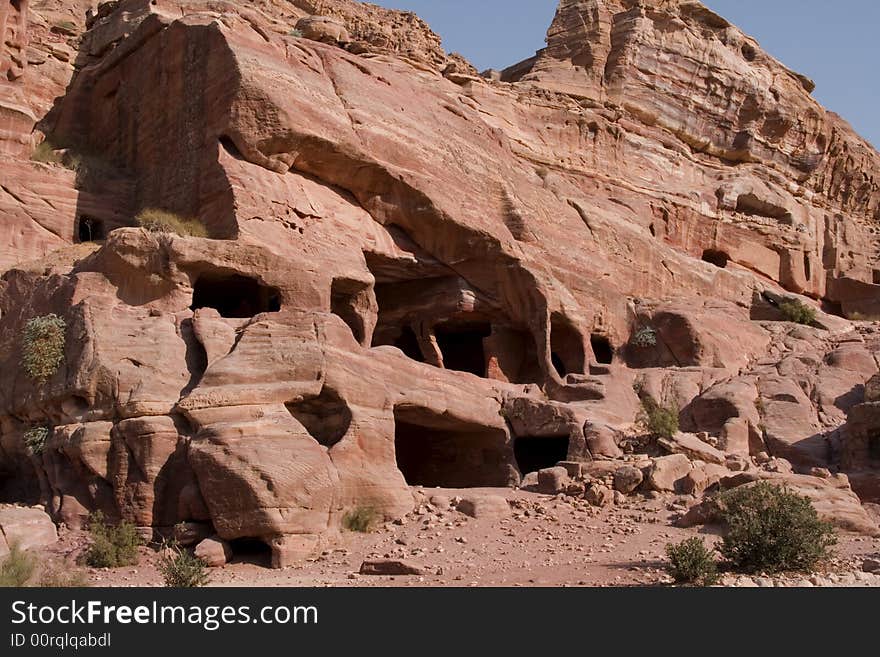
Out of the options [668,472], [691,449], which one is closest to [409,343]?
[691,449]

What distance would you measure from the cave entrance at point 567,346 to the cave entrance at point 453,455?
479 cm

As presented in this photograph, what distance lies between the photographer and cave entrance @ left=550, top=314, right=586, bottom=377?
27938 millimetres

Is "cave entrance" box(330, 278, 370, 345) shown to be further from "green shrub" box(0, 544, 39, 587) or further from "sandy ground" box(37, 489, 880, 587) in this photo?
"green shrub" box(0, 544, 39, 587)

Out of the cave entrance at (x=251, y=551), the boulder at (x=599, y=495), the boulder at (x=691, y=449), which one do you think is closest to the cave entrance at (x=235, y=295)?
the cave entrance at (x=251, y=551)

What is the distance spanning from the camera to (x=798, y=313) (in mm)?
35844

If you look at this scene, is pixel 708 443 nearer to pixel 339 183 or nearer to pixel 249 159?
pixel 339 183

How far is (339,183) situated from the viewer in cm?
2475

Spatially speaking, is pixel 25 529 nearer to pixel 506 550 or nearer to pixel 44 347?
pixel 44 347

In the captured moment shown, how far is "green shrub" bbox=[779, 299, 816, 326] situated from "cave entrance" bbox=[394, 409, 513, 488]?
1676 cm

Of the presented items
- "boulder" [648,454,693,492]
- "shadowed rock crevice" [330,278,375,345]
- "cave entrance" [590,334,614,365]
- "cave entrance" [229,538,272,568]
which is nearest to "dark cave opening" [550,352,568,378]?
"cave entrance" [590,334,614,365]

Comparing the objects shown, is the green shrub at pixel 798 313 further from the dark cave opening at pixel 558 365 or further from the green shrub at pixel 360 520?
the green shrub at pixel 360 520

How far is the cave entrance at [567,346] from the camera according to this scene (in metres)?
27.9

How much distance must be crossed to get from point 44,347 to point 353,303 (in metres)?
7.44
